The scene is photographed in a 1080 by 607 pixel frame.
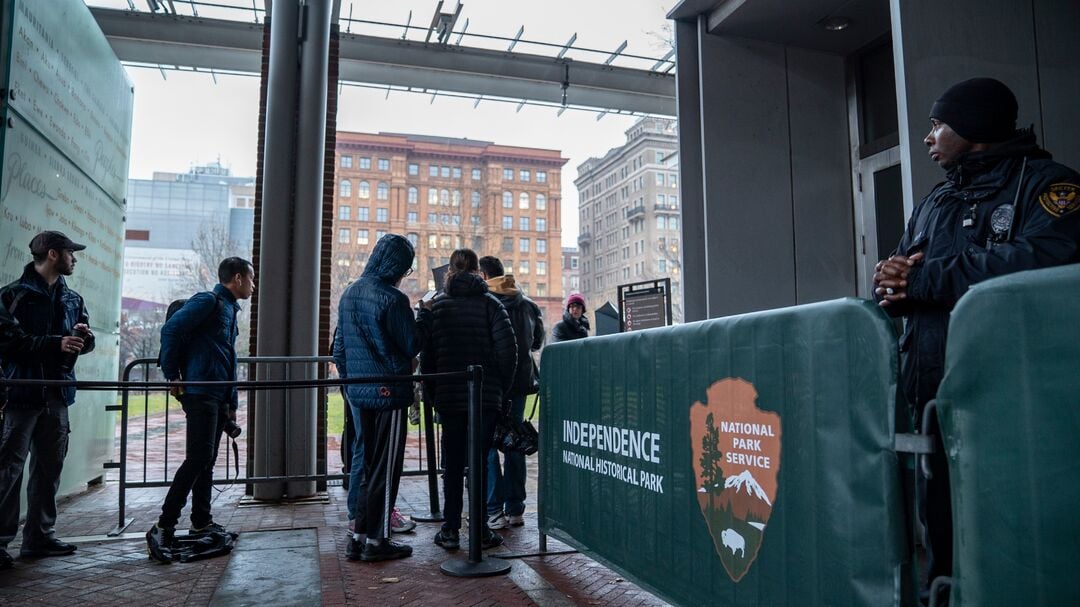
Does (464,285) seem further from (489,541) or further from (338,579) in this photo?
(338,579)

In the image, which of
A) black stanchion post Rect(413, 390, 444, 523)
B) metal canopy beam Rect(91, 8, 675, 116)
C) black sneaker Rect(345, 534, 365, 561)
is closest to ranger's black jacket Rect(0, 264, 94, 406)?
black sneaker Rect(345, 534, 365, 561)

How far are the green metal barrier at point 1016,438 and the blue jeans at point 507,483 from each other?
4.10 m

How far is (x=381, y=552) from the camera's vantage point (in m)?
4.79

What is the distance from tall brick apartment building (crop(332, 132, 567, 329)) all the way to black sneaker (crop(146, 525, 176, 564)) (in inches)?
1926

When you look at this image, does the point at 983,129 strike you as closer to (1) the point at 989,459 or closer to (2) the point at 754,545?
(1) the point at 989,459

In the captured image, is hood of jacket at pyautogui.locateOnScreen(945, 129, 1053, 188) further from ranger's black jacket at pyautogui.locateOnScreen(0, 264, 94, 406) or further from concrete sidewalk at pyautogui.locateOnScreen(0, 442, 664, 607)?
ranger's black jacket at pyautogui.locateOnScreen(0, 264, 94, 406)

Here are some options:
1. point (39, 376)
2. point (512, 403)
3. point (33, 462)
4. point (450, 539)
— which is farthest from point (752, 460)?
point (33, 462)

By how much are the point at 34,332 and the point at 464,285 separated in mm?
2726

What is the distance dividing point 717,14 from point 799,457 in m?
5.10

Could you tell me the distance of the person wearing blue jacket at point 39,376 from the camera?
4629 mm

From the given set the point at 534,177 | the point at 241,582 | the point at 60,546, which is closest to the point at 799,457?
the point at 241,582

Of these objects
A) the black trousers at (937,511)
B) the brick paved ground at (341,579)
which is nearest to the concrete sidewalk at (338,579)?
the brick paved ground at (341,579)

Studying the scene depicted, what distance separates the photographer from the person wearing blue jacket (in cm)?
463

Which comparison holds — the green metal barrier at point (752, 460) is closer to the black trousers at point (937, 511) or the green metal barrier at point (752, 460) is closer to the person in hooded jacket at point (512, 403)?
the black trousers at point (937, 511)
